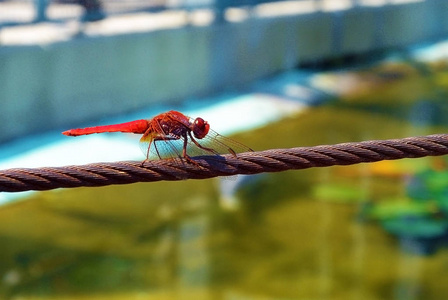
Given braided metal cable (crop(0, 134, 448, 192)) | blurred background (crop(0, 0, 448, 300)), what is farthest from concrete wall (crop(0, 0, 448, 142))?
braided metal cable (crop(0, 134, 448, 192))

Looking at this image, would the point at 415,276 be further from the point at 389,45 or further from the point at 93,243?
the point at 389,45

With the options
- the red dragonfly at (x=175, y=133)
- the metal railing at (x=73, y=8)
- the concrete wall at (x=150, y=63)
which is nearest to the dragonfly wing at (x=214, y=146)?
the red dragonfly at (x=175, y=133)

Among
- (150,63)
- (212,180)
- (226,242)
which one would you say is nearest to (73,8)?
(150,63)

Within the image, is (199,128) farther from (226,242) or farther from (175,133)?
(226,242)

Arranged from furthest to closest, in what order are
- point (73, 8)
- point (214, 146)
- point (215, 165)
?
1. point (73, 8)
2. point (214, 146)
3. point (215, 165)

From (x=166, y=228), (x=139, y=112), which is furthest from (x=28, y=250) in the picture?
(x=139, y=112)

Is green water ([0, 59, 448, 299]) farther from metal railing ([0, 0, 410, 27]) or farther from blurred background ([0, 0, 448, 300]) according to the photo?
metal railing ([0, 0, 410, 27])
